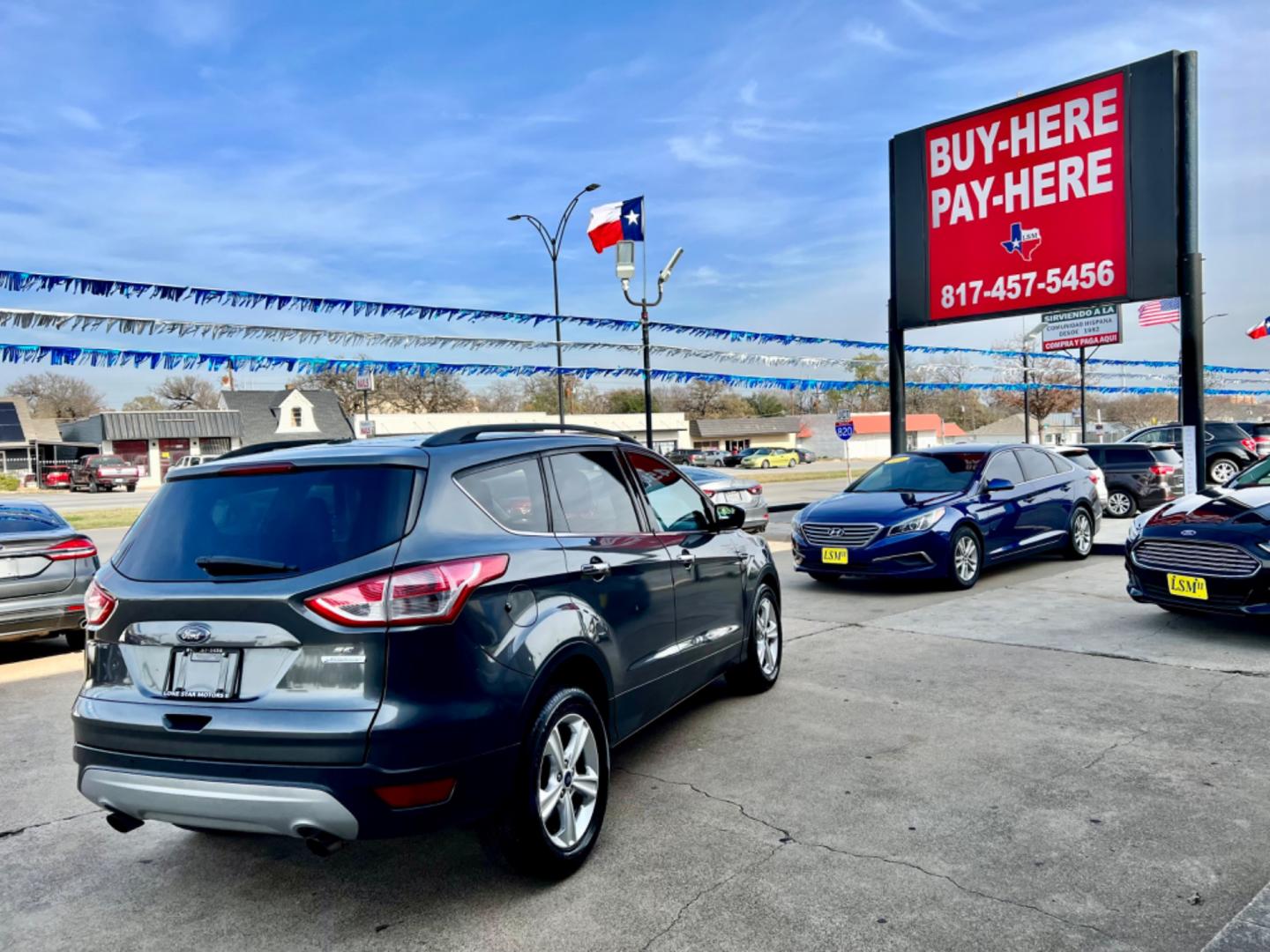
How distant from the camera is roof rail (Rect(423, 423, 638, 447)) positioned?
3697 mm

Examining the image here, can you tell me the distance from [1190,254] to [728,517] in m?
10.8

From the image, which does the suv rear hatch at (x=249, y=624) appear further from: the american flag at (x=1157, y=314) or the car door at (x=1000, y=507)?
the american flag at (x=1157, y=314)

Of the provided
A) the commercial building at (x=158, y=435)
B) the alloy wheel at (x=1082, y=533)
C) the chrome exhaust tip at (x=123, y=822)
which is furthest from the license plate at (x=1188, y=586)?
the commercial building at (x=158, y=435)

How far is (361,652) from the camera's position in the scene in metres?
3.05

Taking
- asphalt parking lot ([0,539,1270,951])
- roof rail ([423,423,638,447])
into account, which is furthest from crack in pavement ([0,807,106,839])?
roof rail ([423,423,638,447])

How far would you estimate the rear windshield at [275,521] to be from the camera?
3260 mm

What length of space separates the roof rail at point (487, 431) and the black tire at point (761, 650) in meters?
1.66

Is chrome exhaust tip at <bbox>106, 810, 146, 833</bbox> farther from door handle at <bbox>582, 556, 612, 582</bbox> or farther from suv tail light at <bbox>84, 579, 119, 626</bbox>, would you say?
door handle at <bbox>582, 556, 612, 582</bbox>

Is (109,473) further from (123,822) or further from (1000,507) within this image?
(123,822)

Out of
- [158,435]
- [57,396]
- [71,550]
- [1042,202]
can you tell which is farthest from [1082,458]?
[57,396]

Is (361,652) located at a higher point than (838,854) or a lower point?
higher

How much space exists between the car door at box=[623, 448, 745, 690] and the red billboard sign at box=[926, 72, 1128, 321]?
11.1 meters

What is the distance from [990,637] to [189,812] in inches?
249

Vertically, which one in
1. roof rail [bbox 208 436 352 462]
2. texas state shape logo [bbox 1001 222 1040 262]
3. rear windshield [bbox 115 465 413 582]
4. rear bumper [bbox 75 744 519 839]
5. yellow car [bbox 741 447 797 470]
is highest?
texas state shape logo [bbox 1001 222 1040 262]
